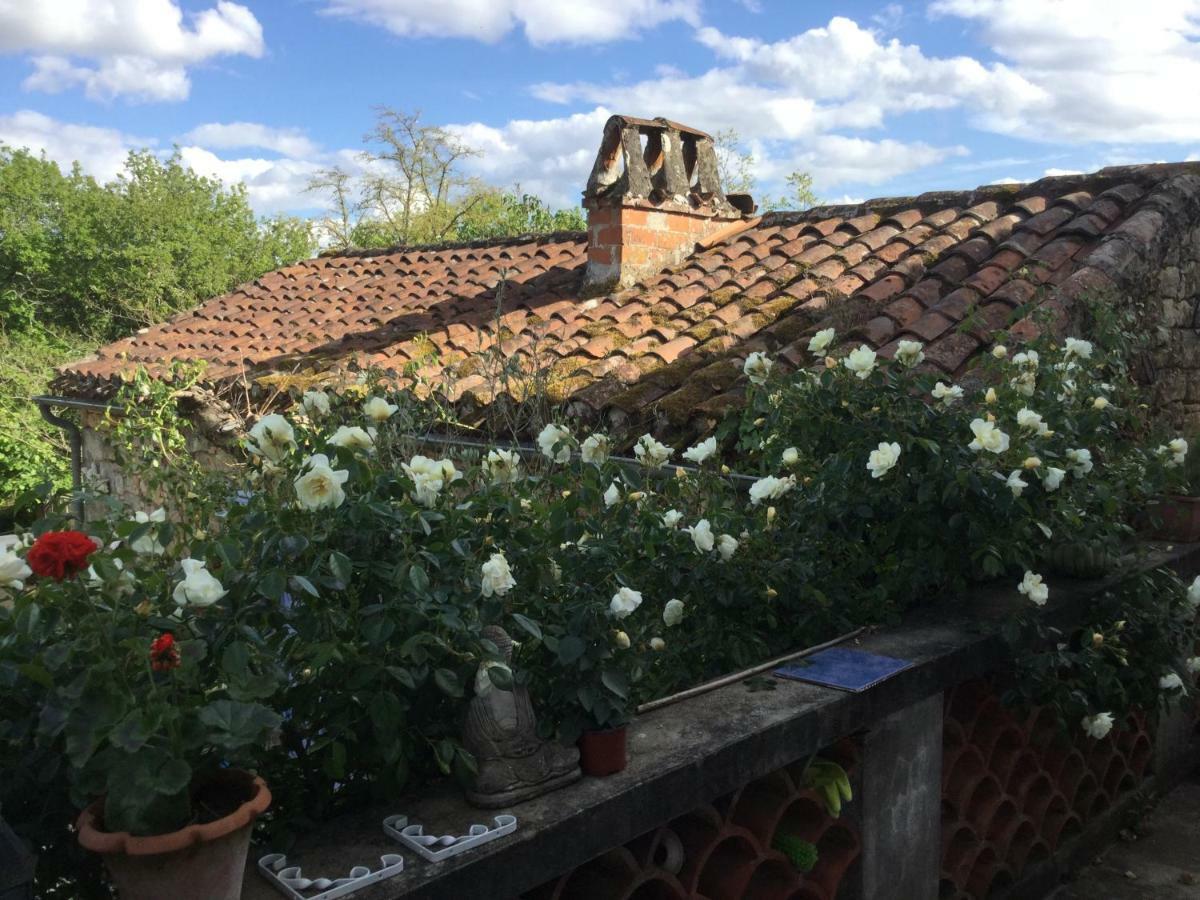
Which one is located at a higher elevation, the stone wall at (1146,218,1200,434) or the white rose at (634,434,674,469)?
the stone wall at (1146,218,1200,434)

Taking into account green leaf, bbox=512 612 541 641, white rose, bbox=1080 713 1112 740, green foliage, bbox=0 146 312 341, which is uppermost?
green foliage, bbox=0 146 312 341

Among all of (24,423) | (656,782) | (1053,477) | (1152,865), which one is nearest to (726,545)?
(656,782)

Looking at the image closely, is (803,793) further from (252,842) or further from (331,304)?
(331,304)

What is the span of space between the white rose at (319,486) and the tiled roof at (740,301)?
1.79 metres

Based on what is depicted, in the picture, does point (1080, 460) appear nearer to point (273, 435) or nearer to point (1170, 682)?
point (1170, 682)

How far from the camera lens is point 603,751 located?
189 centimetres

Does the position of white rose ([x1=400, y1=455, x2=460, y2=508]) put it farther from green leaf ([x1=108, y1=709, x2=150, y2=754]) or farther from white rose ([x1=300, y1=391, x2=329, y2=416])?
green leaf ([x1=108, y1=709, x2=150, y2=754])

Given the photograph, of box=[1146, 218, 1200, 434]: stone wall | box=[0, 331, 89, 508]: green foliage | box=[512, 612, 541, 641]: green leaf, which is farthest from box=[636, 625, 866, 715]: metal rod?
box=[0, 331, 89, 508]: green foliage

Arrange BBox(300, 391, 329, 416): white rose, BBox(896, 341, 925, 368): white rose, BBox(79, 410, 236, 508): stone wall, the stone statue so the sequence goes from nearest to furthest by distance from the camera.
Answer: the stone statue, BBox(300, 391, 329, 416): white rose, BBox(896, 341, 925, 368): white rose, BBox(79, 410, 236, 508): stone wall

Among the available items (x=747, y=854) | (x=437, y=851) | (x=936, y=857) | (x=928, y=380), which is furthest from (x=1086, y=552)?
(x=437, y=851)

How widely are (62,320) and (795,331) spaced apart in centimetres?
2624

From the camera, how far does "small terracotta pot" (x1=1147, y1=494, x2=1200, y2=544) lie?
4.20m

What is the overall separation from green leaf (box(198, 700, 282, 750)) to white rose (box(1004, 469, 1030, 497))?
202 cm

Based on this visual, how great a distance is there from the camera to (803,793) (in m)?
2.35
